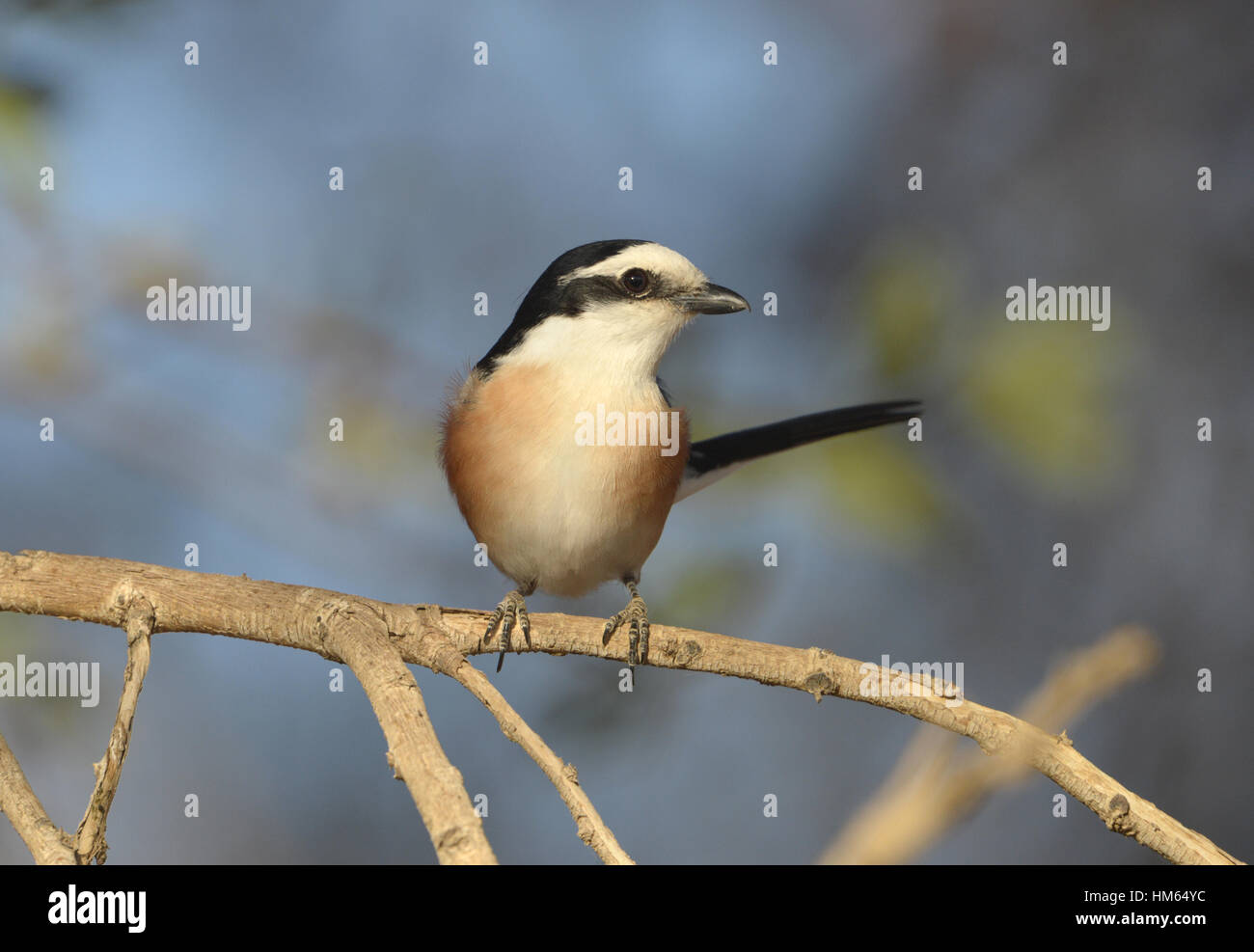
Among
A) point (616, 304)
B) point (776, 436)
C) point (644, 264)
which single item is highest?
point (644, 264)

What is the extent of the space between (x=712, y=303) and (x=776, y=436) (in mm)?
452

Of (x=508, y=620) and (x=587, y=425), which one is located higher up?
(x=587, y=425)

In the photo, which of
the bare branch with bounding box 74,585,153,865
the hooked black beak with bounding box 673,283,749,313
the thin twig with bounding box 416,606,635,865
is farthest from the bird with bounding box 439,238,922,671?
the bare branch with bounding box 74,585,153,865

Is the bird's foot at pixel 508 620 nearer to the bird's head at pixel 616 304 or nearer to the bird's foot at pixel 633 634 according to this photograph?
the bird's foot at pixel 633 634

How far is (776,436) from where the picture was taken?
3332 millimetres

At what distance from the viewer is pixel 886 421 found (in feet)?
10.6

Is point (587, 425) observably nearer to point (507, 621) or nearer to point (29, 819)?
point (507, 621)

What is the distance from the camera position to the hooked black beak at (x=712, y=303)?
10.5ft

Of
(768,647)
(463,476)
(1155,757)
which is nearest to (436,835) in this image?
(768,647)

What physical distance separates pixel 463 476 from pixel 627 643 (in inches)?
31.6

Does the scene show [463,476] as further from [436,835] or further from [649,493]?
[436,835]

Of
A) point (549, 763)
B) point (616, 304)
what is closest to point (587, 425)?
point (616, 304)

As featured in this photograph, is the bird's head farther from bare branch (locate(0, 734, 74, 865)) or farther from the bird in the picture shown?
bare branch (locate(0, 734, 74, 865))

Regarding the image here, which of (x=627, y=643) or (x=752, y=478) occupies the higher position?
(x=752, y=478)
